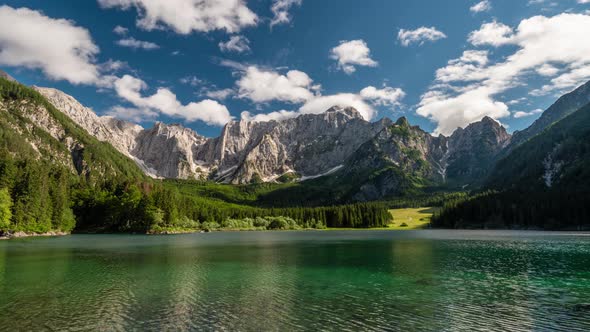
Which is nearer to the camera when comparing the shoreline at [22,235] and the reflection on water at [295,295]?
the reflection on water at [295,295]

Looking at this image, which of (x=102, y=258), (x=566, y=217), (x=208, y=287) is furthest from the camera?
(x=566, y=217)

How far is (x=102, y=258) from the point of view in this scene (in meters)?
66.8

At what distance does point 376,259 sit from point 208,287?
120 feet

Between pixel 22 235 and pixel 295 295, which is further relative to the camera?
pixel 22 235

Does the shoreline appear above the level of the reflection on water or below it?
above

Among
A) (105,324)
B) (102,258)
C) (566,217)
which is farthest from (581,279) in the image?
(566,217)

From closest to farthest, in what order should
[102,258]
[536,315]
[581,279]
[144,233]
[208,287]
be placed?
[536,315] → [208,287] → [581,279] → [102,258] → [144,233]

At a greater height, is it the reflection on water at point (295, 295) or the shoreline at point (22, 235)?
the shoreline at point (22, 235)

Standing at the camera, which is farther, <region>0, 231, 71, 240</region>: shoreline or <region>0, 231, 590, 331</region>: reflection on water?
<region>0, 231, 71, 240</region>: shoreline

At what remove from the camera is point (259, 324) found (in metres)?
26.3

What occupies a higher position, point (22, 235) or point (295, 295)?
point (22, 235)

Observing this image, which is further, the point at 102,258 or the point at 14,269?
the point at 102,258

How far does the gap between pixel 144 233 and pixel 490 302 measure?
164114 mm

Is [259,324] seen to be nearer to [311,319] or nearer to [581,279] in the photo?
[311,319]
